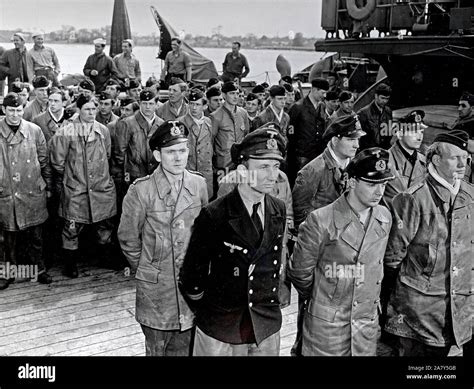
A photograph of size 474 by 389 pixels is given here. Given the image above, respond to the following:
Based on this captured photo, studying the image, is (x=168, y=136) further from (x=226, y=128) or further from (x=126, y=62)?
(x=126, y=62)

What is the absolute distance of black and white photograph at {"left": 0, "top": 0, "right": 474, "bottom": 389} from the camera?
2.67 meters

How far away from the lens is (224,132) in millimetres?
6012

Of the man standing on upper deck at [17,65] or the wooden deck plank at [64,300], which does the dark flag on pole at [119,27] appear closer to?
the man standing on upper deck at [17,65]

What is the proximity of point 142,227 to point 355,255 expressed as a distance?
1143mm

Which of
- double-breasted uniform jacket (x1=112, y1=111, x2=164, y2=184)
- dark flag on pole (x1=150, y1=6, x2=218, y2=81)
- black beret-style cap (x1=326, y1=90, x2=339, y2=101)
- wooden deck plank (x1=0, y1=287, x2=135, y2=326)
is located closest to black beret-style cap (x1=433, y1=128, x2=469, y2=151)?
wooden deck plank (x1=0, y1=287, x2=135, y2=326)

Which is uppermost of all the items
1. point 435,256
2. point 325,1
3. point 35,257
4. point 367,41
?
point 325,1

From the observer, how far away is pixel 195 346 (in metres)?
2.78

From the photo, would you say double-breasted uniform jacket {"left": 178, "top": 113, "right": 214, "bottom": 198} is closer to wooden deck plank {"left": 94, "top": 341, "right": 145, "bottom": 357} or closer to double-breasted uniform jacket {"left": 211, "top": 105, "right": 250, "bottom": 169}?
double-breasted uniform jacket {"left": 211, "top": 105, "right": 250, "bottom": 169}

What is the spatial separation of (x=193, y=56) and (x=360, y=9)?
484 cm

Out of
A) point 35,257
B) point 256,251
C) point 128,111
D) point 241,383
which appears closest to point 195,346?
point 241,383

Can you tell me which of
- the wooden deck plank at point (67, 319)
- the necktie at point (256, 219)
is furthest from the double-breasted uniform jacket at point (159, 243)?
the wooden deck plank at point (67, 319)

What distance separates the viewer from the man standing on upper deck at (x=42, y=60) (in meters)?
7.91

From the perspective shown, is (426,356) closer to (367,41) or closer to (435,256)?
(435,256)

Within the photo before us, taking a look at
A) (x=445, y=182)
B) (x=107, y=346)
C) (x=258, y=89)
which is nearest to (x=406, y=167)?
(x=445, y=182)
